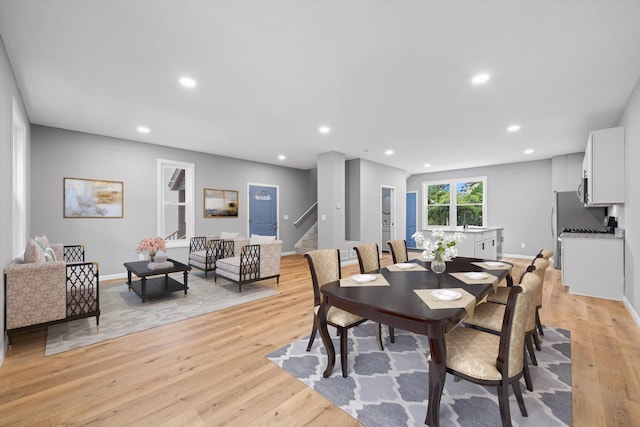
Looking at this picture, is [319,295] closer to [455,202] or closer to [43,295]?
[43,295]

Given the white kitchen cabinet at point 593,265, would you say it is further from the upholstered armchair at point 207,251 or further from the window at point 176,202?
the window at point 176,202

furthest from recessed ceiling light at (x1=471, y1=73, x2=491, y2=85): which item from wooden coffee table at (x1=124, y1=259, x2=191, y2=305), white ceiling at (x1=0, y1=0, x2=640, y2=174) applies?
wooden coffee table at (x1=124, y1=259, x2=191, y2=305)

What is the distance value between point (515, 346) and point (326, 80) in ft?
9.41

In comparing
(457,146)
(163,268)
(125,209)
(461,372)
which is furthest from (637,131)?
(125,209)

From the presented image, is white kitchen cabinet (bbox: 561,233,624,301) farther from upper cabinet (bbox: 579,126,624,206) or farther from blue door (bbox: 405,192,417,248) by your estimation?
blue door (bbox: 405,192,417,248)

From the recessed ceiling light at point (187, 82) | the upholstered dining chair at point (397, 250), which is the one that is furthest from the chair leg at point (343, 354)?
the recessed ceiling light at point (187, 82)

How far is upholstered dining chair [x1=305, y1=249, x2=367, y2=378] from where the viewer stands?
7.00 ft

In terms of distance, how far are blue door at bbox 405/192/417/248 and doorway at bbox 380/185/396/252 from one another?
1467 mm

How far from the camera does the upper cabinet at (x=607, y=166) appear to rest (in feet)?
12.5

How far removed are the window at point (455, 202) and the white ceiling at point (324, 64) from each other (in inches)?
146

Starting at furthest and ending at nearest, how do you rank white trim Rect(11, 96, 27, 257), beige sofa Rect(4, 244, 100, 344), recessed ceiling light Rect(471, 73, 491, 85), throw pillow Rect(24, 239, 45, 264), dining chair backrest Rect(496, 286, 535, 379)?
white trim Rect(11, 96, 27, 257)
recessed ceiling light Rect(471, 73, 491, 85)
throw pillow Rect(24, 239, 45, 264)
beige sofa Rect(4, 244, 100, 344)
dining chair backrest Rect(496, 286, 535, 379)

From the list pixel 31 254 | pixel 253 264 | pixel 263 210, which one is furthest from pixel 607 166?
pixel 31 254

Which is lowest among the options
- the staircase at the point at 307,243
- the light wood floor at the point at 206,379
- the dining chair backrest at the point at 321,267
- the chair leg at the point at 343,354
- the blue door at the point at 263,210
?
the light wood floor at the point at 206,379

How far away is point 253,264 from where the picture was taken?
14.6 ft
